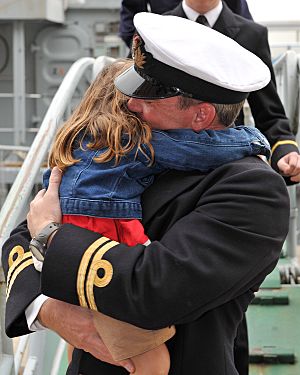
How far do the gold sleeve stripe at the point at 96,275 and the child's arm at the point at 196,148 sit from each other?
22 centimetres

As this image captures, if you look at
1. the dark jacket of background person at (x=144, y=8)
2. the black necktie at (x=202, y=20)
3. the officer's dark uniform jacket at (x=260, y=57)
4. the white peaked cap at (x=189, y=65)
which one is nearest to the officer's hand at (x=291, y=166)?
the officer's dark uniform jacket at (x=260, y=57)

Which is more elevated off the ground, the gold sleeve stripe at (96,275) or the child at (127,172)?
the child at (127,172)

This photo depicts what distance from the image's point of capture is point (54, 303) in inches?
58.4

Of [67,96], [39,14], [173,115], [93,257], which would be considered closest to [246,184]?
[173,115]

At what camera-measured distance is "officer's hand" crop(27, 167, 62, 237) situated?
57.2 inches

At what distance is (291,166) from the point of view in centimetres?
233

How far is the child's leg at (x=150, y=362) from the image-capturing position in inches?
55.6

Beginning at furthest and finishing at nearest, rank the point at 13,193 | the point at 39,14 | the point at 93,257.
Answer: the point at 39,14, the point at 13,193, the point at 93,257

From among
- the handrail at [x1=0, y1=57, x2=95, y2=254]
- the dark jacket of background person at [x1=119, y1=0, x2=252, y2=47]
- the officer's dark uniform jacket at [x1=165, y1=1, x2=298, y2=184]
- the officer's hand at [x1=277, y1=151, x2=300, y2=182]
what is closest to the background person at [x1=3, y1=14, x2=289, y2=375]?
the handrail at [x1=0, y1=57, x2=95, y2=254]

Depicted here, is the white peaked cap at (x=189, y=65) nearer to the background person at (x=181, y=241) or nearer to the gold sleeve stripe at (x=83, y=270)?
the background person at (x=181, y=241)

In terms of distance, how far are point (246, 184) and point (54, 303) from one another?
0.47m

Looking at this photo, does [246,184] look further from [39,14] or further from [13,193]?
[39,14]

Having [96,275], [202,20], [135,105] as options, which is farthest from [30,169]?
[96,275]

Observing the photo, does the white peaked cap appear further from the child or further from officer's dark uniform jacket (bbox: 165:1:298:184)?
officer's dark uniform jacket (bbox: 165:1:298:184)
